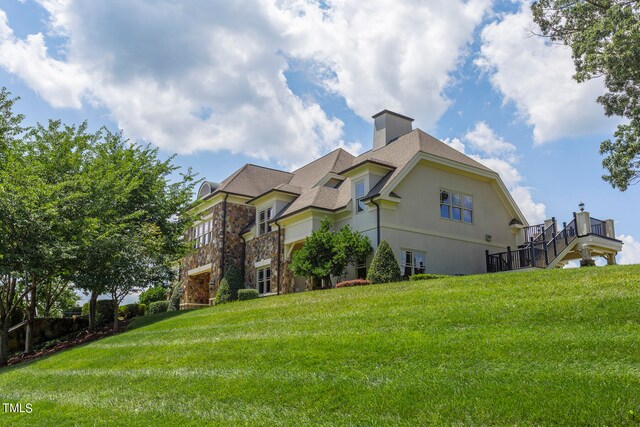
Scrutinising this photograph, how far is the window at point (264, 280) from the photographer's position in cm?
2842

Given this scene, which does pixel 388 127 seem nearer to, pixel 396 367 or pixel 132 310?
pixel 132 310

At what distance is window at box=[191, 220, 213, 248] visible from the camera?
3272cm

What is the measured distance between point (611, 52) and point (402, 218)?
32.1 ft

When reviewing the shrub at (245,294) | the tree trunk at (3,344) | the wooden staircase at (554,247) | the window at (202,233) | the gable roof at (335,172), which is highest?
the gable roof at (335,172)

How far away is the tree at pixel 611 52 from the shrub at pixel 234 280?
18.1 m

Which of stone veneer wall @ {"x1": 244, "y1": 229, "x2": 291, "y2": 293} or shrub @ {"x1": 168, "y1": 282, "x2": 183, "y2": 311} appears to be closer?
stone veneer wall @ {"x1": 244, "y1": 229, "x2": 291, "y2": 293}

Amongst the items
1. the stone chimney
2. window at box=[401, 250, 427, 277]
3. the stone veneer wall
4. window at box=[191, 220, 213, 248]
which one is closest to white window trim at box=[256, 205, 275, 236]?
the stone veneer wall

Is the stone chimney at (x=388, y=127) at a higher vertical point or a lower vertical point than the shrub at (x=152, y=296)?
higher

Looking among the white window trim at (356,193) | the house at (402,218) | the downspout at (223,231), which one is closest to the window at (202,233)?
the house at (402,218)

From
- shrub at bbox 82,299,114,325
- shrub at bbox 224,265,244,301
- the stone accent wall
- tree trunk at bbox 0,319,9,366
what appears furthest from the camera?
the stone accent wall

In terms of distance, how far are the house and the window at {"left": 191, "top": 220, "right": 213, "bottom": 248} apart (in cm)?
76

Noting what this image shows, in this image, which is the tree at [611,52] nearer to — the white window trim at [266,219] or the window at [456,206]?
the window at [456,206]

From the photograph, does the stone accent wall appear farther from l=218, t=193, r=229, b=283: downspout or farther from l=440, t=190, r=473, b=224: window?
l=440, t=190, r=473, b=224: window

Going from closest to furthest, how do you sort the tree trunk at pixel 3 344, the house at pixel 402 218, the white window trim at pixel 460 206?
A: the tree trunk at pixel 3 344
the house at pixel 402 218
the white window trim at pixel 460 206
